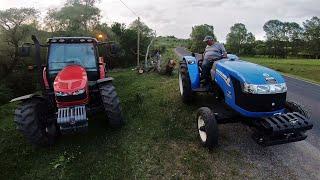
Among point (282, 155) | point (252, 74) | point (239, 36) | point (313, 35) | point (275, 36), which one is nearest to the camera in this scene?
point (252, 74)

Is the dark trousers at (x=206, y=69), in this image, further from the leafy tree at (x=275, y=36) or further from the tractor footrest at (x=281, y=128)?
the leafy tree at (x=275, y=36)

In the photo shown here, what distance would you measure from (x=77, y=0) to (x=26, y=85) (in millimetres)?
19418

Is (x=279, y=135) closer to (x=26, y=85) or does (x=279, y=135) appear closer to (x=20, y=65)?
(x=26, y=85)

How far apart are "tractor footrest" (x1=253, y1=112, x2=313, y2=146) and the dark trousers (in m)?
2.57

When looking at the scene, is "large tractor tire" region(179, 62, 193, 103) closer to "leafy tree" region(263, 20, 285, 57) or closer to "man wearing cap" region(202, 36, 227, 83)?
"man wearing cap" region(202, 36, 227, 83)

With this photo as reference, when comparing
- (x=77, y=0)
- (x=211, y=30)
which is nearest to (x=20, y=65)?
(x=77, y=0)

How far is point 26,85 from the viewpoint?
27.4 meters

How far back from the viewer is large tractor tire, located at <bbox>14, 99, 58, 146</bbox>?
289 inches

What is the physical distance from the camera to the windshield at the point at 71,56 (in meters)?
8.86

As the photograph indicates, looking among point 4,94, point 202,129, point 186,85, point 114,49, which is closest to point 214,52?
point 186,85

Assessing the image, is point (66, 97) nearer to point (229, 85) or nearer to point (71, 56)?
point (71, 56)

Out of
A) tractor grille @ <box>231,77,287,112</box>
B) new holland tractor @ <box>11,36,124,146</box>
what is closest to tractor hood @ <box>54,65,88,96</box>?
new holland tractor @ <box>11,36,124,146</box>

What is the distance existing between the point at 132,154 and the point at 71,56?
3.49 m

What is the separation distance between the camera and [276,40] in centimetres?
8519
